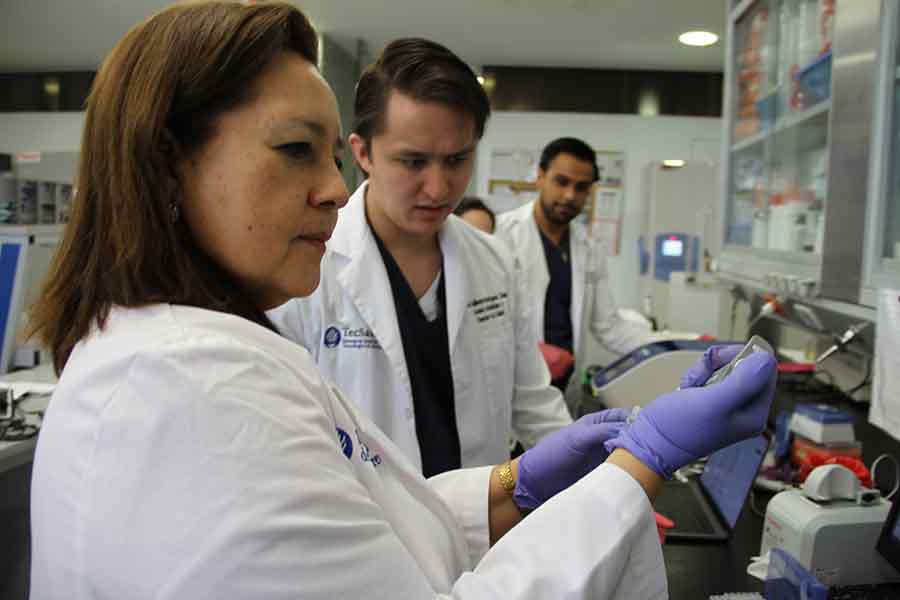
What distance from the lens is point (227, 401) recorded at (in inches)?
22.2

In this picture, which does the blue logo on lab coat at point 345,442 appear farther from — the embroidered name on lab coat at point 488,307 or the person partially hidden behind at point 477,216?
the person partially hidden behind at point 477,216

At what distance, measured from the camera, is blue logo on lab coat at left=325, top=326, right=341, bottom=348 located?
1451mm

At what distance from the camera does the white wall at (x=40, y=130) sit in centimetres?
583

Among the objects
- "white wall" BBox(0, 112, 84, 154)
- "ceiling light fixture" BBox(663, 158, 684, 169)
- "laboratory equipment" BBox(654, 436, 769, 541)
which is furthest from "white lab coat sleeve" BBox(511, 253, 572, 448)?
"white wall" BBox(0, 112, 84, 154)

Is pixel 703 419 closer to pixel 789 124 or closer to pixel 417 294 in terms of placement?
pixel 417 294

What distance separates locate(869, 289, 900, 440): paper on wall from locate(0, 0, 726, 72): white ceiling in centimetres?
313

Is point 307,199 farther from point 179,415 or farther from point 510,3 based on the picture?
point 510,3

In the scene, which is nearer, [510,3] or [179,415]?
[179,415]

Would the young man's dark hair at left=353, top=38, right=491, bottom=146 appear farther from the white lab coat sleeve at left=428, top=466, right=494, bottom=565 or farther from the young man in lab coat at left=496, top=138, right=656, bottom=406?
the young man in lab coat at left=496, top=138, right=656, bottom=406

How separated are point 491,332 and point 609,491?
85 cm

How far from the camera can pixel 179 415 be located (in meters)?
0.55

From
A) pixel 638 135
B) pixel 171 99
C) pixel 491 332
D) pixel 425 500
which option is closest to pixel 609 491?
pixel 425 500

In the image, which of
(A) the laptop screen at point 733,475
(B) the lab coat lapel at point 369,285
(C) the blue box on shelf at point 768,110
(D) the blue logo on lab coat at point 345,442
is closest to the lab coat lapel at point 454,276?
(B) the lab coat lapel at point 369,285

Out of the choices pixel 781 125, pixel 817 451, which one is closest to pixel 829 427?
pixel 817 451
